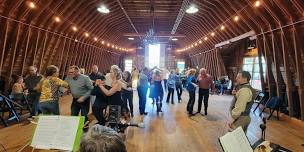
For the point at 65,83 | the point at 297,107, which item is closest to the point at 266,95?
the point at 297,107

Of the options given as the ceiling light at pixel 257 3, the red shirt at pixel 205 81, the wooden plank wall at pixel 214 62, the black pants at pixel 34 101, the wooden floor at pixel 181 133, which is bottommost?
the wooden floor at pixel 181 133

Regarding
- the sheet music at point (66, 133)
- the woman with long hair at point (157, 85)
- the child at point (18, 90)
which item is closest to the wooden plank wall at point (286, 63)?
the woman with long hair at point (157, 85)

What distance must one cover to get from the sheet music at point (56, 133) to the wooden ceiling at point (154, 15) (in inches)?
235

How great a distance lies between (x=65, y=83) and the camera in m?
4.97

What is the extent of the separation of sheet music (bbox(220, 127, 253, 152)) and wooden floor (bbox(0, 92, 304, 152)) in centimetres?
293

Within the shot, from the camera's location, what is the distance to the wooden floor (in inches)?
197

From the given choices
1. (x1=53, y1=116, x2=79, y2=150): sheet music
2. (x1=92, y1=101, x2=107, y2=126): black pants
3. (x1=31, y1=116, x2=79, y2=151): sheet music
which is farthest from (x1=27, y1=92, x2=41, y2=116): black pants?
(x1=53, y1=116, x2=79, y2=150): sheet music

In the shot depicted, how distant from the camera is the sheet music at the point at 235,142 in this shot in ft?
5.94

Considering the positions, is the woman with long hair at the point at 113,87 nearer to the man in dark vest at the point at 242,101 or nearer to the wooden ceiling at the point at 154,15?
the man in dark vest at the point at 242,101

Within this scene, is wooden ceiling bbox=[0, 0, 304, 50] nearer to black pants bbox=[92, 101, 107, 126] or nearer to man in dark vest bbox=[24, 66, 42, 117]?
man in dark vest bbox=[24, 66, 42, 117]

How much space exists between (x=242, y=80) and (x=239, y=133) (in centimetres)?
190

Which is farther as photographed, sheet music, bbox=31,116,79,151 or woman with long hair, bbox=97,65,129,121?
woman with long hair, bbox=97,65,129,121

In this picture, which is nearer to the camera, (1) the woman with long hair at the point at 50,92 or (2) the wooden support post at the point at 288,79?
(1) the woman with long hair at the point at 50,92

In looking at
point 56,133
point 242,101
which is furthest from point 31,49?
point 242,101
